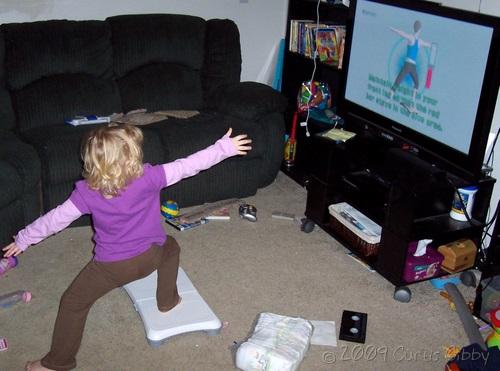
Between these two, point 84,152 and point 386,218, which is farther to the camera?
point 386,218

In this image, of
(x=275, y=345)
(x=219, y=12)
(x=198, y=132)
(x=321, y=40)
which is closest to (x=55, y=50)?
(x=198, y=132)

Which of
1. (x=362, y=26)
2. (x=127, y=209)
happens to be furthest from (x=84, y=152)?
(x=362, y=26)

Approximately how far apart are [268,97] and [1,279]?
185cm

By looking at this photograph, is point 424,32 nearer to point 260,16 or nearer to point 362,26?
point 362,26

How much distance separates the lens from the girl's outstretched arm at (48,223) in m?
2.13

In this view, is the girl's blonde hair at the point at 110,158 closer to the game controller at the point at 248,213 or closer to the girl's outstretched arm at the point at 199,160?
the girl's outstretched arm at the point at 199,160

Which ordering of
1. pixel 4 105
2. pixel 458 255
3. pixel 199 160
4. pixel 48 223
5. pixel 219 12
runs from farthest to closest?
1. pixel 219 12
2. pixel 4 105
3. pixel 458 255
4. pixel 199 160
5. pixel 48 223

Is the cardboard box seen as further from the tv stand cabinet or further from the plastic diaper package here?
the plastic diaper package

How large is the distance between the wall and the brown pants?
2.24m

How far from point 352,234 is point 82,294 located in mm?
1496

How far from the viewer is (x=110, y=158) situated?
206 centimetres

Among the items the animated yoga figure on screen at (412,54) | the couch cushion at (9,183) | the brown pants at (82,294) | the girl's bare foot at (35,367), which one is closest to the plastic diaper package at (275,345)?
the brown pants at (82,294)

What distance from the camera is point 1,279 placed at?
112 inches

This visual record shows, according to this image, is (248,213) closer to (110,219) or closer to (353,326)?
(353,326)
